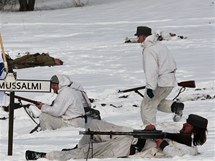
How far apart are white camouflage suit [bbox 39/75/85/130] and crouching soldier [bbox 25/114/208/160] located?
5.36ft

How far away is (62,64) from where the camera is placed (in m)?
18.3

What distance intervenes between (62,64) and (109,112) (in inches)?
245

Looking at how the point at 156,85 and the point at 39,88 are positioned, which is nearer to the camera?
the point at 39,88

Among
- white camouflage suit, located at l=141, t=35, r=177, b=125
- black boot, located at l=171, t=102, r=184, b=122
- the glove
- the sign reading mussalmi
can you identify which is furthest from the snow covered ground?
the sign reading mussalmi

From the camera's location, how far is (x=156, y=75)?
9.98 metres

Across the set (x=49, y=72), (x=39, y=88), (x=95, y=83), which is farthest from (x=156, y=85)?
(x=49, y=72)

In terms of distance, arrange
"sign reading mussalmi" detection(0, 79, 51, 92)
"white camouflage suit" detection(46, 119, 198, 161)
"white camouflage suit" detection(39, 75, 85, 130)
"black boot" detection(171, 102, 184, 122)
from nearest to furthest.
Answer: "white camouflage suit" detection(46, 119, 198, 161), "sign reading mussalmi" detection(0, 79, 51, 92), "white camouflage suit" detection(39, 75, 85, 130), "black boot" detection(171, 102, 184, 122)

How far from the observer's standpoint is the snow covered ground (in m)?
10.4

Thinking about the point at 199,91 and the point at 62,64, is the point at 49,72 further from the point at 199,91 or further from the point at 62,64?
the point at 199,91

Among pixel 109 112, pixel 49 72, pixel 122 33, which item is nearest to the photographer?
pixel 109 112

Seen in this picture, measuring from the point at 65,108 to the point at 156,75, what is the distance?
4.32 feet

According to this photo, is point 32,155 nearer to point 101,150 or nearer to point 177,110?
point 101,150

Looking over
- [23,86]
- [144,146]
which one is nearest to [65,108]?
[23,86]

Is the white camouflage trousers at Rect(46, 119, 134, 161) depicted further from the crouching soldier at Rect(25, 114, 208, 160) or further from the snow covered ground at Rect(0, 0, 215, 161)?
the snow covered ground at Rect(0, 0, 215, 161)
